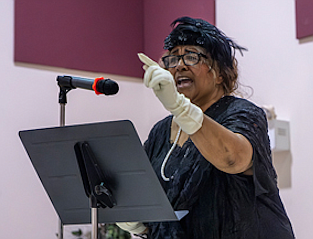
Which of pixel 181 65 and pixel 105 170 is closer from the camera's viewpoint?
pixel 105 170

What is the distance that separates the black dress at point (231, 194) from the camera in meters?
1.52

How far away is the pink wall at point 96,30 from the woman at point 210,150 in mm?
1644

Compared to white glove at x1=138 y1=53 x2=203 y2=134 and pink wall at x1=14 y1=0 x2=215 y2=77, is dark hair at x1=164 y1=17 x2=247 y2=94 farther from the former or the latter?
pink wall at x1=14 y1=0 x2=215 y2=77

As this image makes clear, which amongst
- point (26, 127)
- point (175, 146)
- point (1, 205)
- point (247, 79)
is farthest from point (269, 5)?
point (1, 205)

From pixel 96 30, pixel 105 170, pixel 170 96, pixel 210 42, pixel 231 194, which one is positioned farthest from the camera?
pixel 96 30

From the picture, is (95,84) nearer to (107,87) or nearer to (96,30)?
(107,87)

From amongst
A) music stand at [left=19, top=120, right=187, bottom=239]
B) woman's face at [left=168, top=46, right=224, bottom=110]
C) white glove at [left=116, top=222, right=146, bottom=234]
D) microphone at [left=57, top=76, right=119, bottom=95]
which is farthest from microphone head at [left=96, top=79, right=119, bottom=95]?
white glove at [left=116, top=222, right=146, bottom=234]

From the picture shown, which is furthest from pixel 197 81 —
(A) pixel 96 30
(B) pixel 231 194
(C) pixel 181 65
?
(A) pixel 96 30

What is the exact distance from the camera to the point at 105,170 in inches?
57.5

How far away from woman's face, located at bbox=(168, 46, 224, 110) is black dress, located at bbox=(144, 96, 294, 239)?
113 mm

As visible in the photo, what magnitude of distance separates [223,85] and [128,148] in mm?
616

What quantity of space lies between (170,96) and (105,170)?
38cm

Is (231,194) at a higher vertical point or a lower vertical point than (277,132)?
lower

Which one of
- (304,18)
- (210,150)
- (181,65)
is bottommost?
(210,150)
